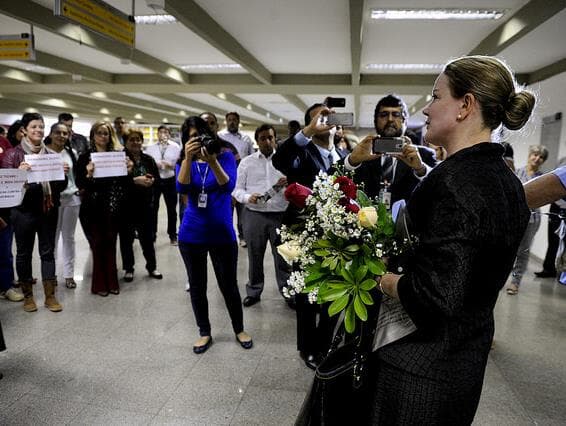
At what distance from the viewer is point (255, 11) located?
15.0 ft

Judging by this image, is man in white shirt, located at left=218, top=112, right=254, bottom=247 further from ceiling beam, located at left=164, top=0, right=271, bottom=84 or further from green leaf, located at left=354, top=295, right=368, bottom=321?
green leaf, located at left=354, top=295, right=368, bottom=321

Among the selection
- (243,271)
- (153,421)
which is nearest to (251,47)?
(243,271)

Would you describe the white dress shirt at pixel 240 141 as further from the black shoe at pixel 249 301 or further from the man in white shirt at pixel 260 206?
the black shoe at pixel 249 301

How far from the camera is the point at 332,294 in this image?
1027mm

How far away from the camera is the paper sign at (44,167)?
2.94 meters

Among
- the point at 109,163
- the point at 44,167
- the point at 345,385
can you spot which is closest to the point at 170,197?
the point at 109,163

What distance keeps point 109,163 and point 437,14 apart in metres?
3.95

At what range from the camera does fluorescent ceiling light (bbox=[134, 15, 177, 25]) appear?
16.0 ft

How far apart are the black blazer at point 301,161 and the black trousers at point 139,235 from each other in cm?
215

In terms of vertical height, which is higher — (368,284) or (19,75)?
(19,75)

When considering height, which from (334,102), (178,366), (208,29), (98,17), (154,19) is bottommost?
(178,366)

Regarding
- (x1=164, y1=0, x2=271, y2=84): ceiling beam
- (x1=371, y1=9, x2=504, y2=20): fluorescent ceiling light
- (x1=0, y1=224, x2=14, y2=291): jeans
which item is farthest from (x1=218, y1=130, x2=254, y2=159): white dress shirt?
(x1=0, y1=224, x2=14, y2=291): jeans

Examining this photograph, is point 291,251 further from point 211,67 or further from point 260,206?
point 211,67

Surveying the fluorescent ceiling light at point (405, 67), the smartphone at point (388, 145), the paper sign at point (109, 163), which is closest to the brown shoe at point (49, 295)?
the paper sign at point (109, 163)
